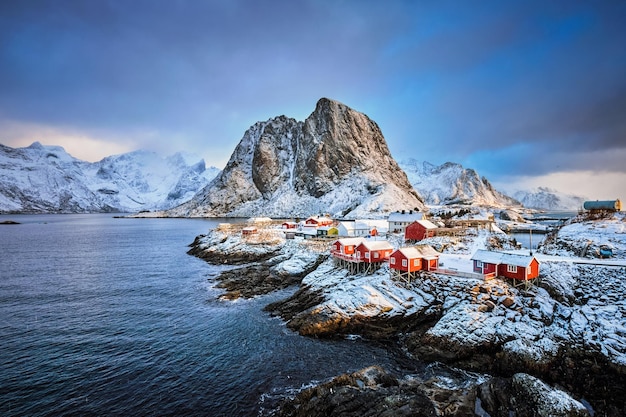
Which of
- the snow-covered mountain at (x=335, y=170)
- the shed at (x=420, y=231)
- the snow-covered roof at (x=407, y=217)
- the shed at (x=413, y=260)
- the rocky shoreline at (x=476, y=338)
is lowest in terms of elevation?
the rocky shoreline at (x=476, y=338)

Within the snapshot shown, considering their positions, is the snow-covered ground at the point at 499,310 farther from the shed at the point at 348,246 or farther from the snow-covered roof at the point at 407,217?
the snow-covered roof at the point at 407,217

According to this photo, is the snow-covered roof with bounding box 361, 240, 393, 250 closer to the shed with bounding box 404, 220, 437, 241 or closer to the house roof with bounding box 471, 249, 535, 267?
the house roof with bounding box 471, 249, 535, 267

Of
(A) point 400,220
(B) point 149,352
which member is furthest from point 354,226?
(B) point 149,352

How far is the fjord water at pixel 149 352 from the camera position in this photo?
1961 centimetres

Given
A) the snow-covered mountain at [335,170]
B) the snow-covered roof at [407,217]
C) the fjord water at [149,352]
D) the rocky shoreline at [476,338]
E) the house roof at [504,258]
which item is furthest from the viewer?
the snow-covered mountain at [335,170]

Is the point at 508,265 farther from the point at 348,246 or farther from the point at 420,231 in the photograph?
the point at 420,231

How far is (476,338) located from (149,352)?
1075 inches

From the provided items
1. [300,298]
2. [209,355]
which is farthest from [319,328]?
[209,355]

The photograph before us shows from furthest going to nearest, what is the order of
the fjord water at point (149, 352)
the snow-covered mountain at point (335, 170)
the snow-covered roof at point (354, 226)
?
the snow-covered mountain at point (335, 170) → the snow-covered roof at point (354, 226) → the fjord water at point (149, 352)

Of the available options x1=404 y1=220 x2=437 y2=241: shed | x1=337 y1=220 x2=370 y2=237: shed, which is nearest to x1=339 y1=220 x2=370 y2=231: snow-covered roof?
x1=337 y1=220 x2=370 y2=237: shed

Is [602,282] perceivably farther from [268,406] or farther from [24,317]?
[24,317]

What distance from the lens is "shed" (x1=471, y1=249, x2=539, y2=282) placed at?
102 ft

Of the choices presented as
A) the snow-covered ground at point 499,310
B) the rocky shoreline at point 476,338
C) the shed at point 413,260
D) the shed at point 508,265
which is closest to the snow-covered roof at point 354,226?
the rocky shoreline at point 476,338

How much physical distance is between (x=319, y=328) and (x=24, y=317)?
3241 cm
